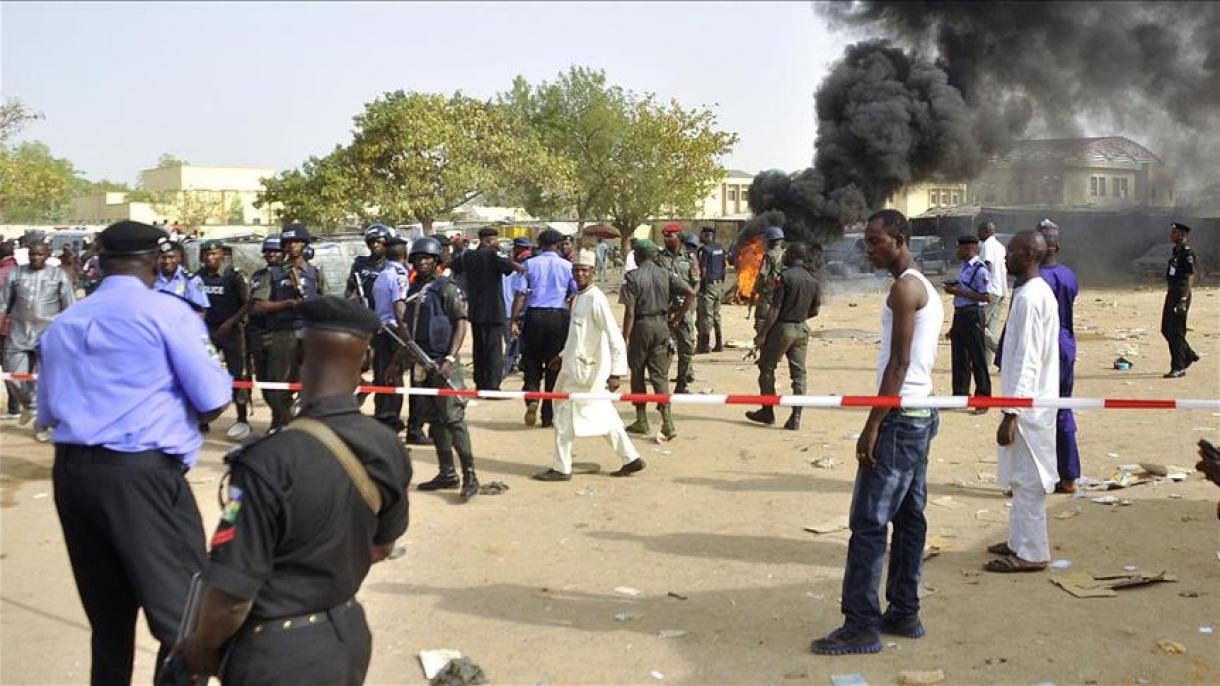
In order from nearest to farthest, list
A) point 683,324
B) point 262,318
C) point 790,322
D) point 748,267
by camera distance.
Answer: point 262,318 < point 790,322 < point 683,324 < point 748,267

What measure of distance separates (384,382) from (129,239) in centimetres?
509

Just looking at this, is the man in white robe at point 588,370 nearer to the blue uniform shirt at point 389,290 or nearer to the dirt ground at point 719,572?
the dirt ground at point 719,572

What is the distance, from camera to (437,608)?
5.31m

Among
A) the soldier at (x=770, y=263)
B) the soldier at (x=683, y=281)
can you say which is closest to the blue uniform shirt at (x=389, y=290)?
the soldier at (x=683, y=281)

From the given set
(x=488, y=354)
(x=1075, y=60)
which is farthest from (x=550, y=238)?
(x=1075, y=60)

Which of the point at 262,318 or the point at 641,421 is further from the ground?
the point at 262,318

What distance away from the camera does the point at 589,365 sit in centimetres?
798

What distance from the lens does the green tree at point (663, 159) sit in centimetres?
3991

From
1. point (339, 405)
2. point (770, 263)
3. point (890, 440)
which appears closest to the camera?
point (339, 405)

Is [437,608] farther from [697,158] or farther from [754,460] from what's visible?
[697,158]

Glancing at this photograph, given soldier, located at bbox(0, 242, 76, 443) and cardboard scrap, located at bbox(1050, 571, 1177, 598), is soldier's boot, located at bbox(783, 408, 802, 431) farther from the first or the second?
soldier, located at bbox(0, 242, 76, 443)

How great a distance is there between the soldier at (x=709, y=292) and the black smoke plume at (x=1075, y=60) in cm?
1873

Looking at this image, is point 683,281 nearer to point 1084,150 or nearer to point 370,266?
point 370,266

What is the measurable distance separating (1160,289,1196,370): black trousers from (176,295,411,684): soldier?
11.7 m
